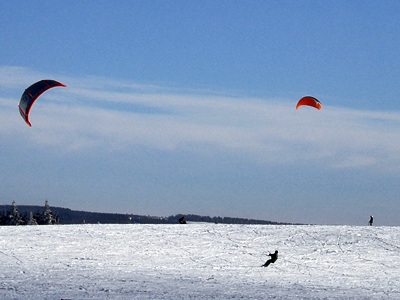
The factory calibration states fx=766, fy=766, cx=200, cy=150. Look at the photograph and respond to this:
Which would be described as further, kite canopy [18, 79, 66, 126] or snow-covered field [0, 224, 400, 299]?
kite canopy [18, 79, 66, 126]

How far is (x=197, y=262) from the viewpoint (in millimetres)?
26266

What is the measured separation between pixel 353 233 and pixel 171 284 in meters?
15.3

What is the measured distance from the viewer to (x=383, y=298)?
60.9 ft

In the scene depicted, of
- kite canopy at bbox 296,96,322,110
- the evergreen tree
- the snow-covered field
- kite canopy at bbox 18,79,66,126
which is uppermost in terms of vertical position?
kite canopy at bbox 296,96,322,110

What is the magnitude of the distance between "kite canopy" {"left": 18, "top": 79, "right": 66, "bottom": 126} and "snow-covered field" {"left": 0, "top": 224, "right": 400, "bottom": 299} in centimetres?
513

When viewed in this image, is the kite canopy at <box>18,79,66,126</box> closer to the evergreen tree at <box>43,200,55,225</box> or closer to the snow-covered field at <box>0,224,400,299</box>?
the snow-covered field at <box>0,224,400,299</box>

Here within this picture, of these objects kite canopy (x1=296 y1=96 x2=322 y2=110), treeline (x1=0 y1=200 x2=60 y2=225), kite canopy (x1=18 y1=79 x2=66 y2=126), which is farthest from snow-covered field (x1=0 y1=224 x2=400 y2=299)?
treeline (x1=0 y1=200 x2=60 y2=225)

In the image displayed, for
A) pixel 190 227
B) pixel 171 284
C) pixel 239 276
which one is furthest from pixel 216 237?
pixel 171 284

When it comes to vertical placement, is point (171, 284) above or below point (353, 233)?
below

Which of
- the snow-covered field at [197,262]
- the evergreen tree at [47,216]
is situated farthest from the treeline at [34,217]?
the snow-covered field at [197,262]

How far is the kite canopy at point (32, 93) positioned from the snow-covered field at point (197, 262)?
16.8ft

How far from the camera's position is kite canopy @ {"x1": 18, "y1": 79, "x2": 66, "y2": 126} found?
2722 cm

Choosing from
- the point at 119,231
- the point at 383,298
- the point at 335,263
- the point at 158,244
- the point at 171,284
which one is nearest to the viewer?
the point at 383,298

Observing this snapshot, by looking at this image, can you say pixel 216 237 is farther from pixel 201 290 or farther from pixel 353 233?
pixel 201 290
